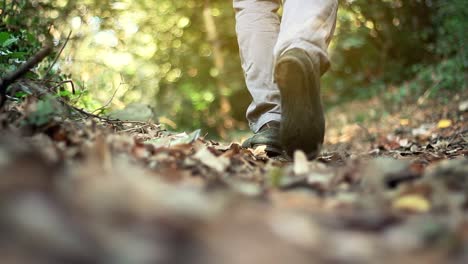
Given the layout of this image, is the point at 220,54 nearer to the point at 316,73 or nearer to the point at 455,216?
the point at 316,73

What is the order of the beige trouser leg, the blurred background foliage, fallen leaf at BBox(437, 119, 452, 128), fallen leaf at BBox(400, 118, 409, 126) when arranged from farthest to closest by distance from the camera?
the blurred background foliage → fallen leaf at BBox(400, 118, 409, 126) → fallen leaf at BBox(437, 119, 452, 128) → the beige trouser leg

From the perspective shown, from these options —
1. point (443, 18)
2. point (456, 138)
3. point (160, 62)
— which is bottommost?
point (160, 62)

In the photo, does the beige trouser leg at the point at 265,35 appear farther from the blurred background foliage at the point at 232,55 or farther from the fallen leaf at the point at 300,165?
the blurred background foliage at the point at 232,55

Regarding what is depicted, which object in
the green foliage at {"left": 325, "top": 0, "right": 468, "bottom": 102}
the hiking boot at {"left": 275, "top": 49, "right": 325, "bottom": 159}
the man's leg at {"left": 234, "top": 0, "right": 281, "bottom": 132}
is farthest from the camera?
the green foliage at {"left": 325, "top": 0, "right": 468, "bottom": 102}

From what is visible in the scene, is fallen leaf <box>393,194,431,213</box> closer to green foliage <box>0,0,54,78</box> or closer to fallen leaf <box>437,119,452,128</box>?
green foliage <box>0,0,54,78</box>

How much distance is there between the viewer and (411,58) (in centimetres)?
757

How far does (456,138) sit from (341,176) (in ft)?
6.87

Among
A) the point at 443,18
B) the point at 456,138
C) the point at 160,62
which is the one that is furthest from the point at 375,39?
the point at 456,138

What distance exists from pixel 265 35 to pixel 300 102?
1.81 feet

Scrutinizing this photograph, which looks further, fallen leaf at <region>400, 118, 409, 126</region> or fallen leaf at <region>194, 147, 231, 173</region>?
fallen leaf at <region>400, 118, 409, 126</region>

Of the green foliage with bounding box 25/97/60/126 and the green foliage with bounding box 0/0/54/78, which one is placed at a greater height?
the green foliage with bounding box 25/97/60/126

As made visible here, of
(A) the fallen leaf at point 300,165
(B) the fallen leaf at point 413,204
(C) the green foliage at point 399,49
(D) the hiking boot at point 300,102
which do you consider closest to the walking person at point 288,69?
(D) the hiking boot at point 300,102

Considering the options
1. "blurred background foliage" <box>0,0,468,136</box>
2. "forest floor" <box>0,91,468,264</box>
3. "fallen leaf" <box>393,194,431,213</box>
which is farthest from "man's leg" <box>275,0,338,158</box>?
"blurred background foliage" <box>0,0,468,136</box>

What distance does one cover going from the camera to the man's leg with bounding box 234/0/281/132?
2.16 m
